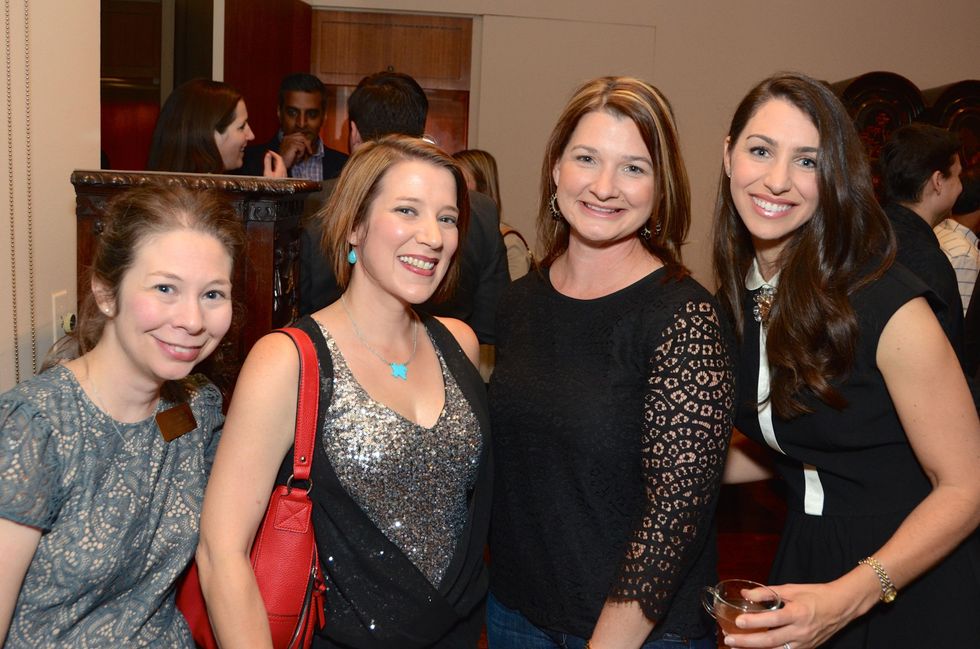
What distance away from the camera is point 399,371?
1857mm

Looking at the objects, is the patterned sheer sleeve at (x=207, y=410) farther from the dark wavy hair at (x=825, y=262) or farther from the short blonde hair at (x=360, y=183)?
the dark wavy hair at (x=825, y=262)

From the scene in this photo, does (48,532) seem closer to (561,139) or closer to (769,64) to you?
(561,139)

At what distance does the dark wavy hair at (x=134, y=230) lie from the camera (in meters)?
1.69

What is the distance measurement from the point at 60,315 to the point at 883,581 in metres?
1.98

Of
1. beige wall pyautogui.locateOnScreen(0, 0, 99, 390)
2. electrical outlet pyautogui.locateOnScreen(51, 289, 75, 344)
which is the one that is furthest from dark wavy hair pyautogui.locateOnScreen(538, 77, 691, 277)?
electrical outlet pyautogui.locateOnScreen(51, 289, 75, 344)

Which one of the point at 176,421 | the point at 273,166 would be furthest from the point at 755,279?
the point at 273,166

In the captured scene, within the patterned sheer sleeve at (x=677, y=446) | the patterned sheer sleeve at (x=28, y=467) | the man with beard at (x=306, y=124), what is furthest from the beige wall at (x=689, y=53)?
the patterned sheer sleeve at (x=28, y=467)

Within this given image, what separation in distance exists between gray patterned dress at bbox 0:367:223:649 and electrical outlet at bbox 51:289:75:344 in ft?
2.40

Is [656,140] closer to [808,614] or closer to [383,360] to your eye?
[383,360]

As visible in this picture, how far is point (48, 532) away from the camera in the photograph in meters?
1.54

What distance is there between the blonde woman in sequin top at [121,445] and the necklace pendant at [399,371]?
0.34 m

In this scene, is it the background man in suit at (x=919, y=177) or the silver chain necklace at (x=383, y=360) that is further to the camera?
the background man in suit at (x=919, y=177)

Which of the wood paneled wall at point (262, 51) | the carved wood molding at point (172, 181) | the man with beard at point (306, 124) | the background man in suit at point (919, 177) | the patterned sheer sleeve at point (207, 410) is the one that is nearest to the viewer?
the patterned sheer sleeve at point (207, 410)

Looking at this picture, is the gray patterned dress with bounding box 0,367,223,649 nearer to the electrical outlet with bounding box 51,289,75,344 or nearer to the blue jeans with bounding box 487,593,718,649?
the blue jeans with bounding box 487,593,718,649
